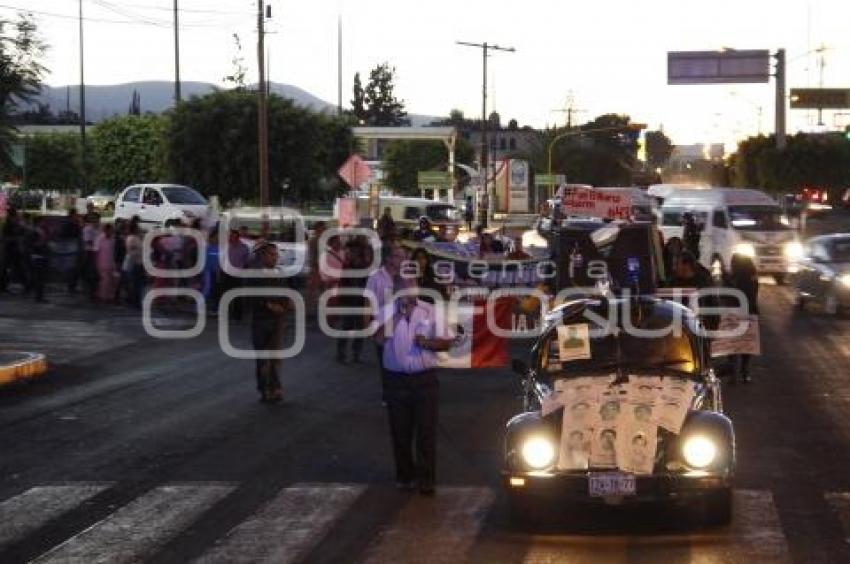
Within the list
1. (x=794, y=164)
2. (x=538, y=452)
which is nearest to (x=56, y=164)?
(x=794, y=164)

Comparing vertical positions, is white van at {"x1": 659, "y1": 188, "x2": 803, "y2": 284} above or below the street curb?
above

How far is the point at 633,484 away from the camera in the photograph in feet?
28.9

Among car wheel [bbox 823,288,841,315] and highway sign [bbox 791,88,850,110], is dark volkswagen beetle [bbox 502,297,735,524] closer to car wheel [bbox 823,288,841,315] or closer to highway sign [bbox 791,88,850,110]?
car wheel [bbox 823,288,841,315]

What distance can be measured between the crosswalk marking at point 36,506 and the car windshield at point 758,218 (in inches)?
1108

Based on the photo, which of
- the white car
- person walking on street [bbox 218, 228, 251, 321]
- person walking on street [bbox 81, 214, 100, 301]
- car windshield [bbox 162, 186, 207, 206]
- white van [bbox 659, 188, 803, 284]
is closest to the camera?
person walking on street [bbox 218, 228, 251, 321]

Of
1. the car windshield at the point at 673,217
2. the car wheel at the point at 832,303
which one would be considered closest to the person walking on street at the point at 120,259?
the car wheel at the point at 832,303

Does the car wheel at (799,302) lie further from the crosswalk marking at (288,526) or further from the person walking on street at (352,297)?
the crosswalk marking at (288,526)

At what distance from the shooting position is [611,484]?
28.9ft

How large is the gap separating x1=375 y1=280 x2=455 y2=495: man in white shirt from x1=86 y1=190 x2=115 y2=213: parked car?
1830 inches

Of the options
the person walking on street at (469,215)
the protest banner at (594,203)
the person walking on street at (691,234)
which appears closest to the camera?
the protest banner at (594,203)

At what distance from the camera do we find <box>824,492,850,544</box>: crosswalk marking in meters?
9.21

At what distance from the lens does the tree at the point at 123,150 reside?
7356cm

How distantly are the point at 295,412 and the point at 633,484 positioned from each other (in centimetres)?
673

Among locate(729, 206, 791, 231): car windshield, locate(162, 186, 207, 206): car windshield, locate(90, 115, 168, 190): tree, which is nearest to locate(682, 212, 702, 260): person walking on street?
locate(729, 206, 791, 231): car windshield
